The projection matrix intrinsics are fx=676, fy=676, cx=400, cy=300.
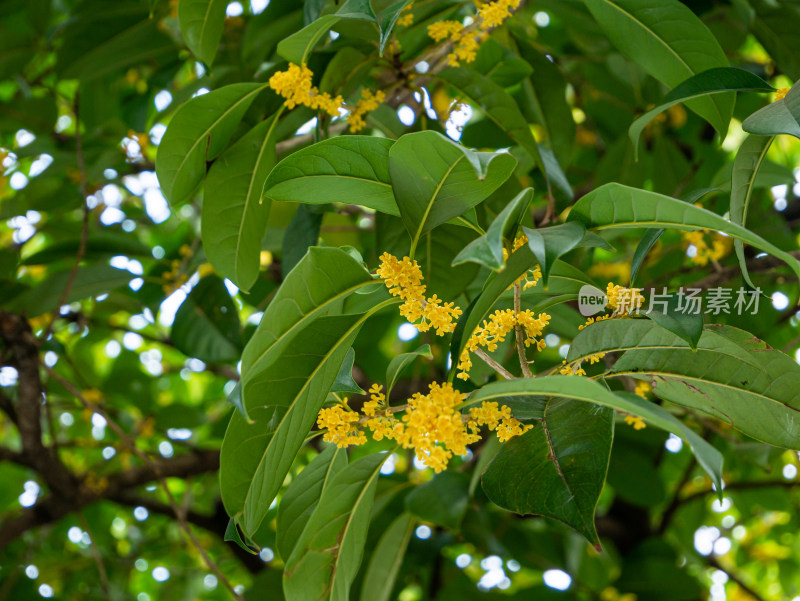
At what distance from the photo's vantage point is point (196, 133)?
3.21ft

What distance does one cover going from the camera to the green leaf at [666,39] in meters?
0.97

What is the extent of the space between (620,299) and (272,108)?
642 mm

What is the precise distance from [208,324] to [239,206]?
16.7 inches

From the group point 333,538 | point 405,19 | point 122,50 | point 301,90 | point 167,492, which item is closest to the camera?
point 333,538

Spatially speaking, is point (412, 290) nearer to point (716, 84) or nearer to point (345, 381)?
point (345, 381)

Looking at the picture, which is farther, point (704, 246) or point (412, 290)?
point (704, 246)

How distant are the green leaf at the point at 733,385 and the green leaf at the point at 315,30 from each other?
1.54 feet

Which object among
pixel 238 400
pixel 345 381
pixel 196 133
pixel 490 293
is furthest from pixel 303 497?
pixel 196 133

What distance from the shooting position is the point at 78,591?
7.91 ft

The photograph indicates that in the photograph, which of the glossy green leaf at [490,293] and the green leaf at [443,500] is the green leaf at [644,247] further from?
the green leaf at [443,500]

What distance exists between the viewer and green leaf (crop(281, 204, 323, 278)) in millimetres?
1091

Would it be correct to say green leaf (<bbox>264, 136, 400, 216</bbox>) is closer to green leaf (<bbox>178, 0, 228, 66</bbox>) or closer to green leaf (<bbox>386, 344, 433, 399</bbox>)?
green leaf (<bbox>386, 344, 433, 399</bbox>)

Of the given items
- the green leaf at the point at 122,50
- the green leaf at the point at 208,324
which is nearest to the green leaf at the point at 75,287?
the green leaf at the point at 208,324

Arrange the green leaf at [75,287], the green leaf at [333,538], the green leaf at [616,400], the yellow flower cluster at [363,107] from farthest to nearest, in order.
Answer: the green leaf at [75,287]
the yellow flower cluster at [363,107]
the green leaf at [333,538]
the green leaf at [616,400]
